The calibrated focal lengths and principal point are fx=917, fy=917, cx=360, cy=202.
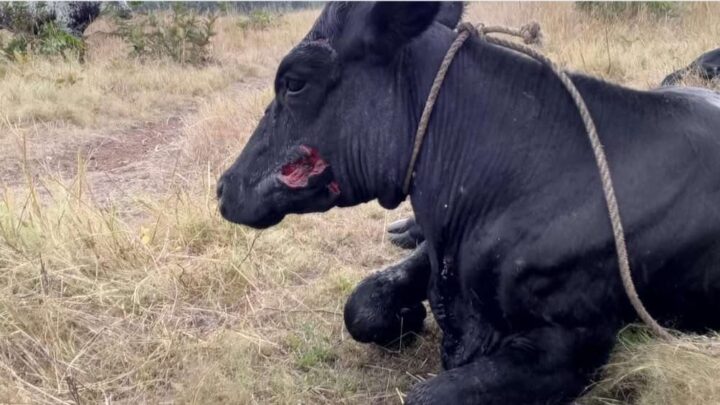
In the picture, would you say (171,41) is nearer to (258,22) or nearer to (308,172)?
(258,22)

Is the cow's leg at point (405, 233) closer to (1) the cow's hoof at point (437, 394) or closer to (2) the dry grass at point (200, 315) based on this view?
(2) the dry grass at point (200, 315)

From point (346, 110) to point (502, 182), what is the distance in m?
0.50

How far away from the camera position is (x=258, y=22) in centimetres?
1564

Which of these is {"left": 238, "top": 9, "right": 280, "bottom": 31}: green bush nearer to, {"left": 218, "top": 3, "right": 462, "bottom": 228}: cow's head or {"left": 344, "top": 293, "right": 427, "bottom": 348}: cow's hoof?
{"left": 344, "top": 293, "right": 427, "bottom": 348}: cow's hoof

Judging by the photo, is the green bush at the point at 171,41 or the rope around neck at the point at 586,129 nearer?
the rope around neck at the point at 586,129

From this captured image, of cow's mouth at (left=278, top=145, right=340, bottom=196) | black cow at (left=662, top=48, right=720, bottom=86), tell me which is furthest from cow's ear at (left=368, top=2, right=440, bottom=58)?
black cow at (left=662, top=48, right=720, bottom=86)

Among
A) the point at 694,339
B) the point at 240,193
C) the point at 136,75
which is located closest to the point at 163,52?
the point at 136,75

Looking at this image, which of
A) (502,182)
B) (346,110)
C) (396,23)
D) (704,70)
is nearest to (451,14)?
(396,23)

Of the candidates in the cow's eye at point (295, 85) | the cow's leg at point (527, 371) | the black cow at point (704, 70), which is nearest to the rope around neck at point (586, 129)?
the cow's leg at point (527, 371)

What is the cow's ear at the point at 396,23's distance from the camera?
2523mm

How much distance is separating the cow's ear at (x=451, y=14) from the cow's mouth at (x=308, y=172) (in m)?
0.57

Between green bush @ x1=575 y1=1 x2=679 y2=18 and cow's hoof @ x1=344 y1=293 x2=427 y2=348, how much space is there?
8.11 m

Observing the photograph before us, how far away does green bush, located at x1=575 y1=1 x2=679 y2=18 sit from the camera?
1041cm

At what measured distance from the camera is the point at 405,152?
8.91 feet
